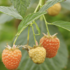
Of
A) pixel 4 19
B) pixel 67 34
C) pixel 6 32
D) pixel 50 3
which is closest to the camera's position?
pixel 50 3

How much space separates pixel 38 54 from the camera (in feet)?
3.48

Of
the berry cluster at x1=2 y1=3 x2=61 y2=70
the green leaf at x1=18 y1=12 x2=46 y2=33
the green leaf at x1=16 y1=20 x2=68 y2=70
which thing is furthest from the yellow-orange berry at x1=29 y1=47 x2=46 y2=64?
the green leaf at x1=16 y1=20 x2=68 y2=70

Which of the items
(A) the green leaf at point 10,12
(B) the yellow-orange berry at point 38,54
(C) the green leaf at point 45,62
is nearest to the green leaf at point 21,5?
(A) the green leaf at point 10,12

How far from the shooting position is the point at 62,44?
1.71 m

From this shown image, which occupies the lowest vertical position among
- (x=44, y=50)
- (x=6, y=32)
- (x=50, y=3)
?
(x=6, y=32)

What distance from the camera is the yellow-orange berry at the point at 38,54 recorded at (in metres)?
1.05

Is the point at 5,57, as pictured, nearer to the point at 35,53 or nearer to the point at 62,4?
the point at 35,53

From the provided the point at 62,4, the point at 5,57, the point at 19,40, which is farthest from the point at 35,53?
the point at 62,4

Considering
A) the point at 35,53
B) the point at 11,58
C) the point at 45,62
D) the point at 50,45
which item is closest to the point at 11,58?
the point at 11,58

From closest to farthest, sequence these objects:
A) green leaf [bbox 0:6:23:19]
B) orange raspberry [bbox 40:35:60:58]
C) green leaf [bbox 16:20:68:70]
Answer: green leaf [bbox 0:6:23:19] < orange raspberry [bbox 40:35:60:58] < green leaf [bbox 16:20:68:70]

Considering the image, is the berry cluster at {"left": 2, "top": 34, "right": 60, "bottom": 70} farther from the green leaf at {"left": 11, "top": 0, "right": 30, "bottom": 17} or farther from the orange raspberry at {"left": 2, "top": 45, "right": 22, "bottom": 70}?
the green leaf at {"left": 11, "top": 0, "right": 30, "bottom": 17}

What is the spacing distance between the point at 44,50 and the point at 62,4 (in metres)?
0.85

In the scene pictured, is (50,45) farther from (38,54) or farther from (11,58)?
(11,58)

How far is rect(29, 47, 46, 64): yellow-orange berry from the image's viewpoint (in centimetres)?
105
